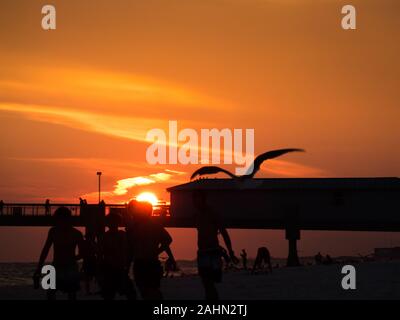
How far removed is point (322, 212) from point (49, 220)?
21.0m

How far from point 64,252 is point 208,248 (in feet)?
7.27

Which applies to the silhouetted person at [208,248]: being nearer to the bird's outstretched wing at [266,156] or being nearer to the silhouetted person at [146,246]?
the silhouetted person at [146,246]

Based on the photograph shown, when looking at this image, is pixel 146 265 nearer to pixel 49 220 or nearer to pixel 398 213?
pixel 398 213

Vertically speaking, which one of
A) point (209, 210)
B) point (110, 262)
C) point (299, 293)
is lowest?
point (299, 293)

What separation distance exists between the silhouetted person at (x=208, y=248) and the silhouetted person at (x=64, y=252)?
6.27ft

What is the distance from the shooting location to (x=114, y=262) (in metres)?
12.3

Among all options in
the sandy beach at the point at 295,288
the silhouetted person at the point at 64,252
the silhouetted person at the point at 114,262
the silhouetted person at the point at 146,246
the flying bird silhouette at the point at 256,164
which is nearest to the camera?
the silhouetted person at the point at 146,246

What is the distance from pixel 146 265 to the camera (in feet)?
36.8

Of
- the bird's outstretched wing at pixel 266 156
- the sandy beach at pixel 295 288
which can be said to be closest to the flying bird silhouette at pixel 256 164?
the bird's outstretched wing at pixel 266 156

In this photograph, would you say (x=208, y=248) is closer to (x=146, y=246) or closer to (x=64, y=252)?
(x=146, y=246)

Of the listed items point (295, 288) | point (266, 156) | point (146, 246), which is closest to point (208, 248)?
point (146, 246)

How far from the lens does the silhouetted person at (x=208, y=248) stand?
1228 cm

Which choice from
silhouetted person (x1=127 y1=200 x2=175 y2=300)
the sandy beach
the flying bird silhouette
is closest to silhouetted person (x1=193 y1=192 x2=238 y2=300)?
silhouetted person (x1=127 y1=200 x2=175 y2=300)
